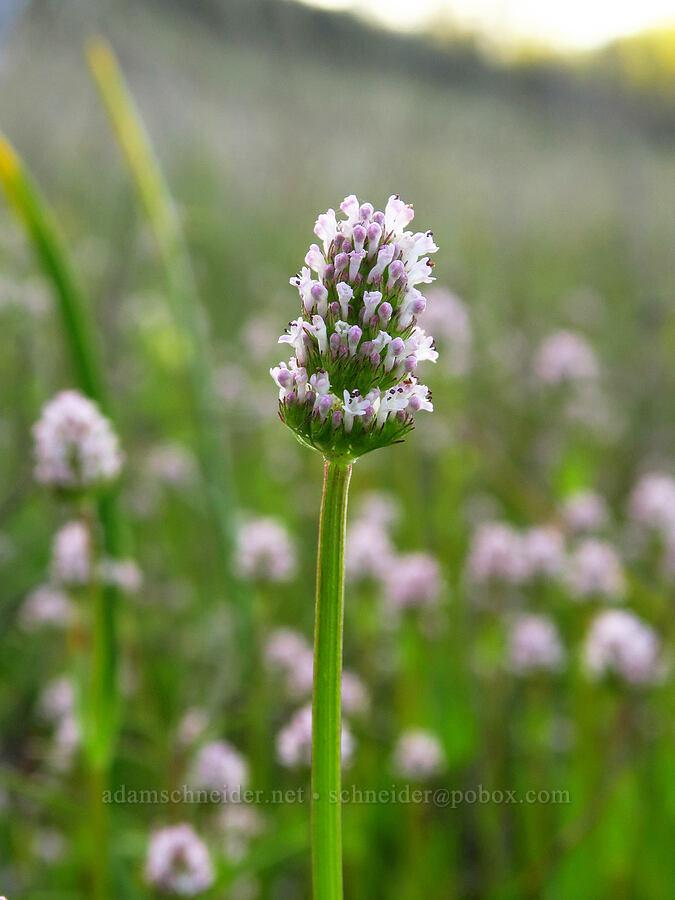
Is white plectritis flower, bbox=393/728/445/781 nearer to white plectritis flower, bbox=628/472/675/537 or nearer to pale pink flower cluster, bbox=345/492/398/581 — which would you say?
pale pink flower cluster, bbox=345/492/398/581

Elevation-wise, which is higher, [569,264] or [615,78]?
[615,78]

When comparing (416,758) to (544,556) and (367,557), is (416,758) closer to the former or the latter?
(367,557)

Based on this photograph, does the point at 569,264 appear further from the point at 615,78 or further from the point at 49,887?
the point at 49,887

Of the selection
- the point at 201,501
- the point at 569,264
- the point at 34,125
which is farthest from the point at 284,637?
the point at 569,264

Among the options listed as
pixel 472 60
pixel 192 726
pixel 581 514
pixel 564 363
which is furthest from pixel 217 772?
pixel 472 60

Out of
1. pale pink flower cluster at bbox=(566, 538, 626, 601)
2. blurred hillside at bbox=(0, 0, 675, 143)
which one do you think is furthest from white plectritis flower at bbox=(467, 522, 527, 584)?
blurred hillside at bbox=(0, 0, 675, 143)

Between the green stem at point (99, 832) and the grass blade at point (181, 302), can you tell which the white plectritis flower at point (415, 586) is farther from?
the green stem at point (99, 832)
